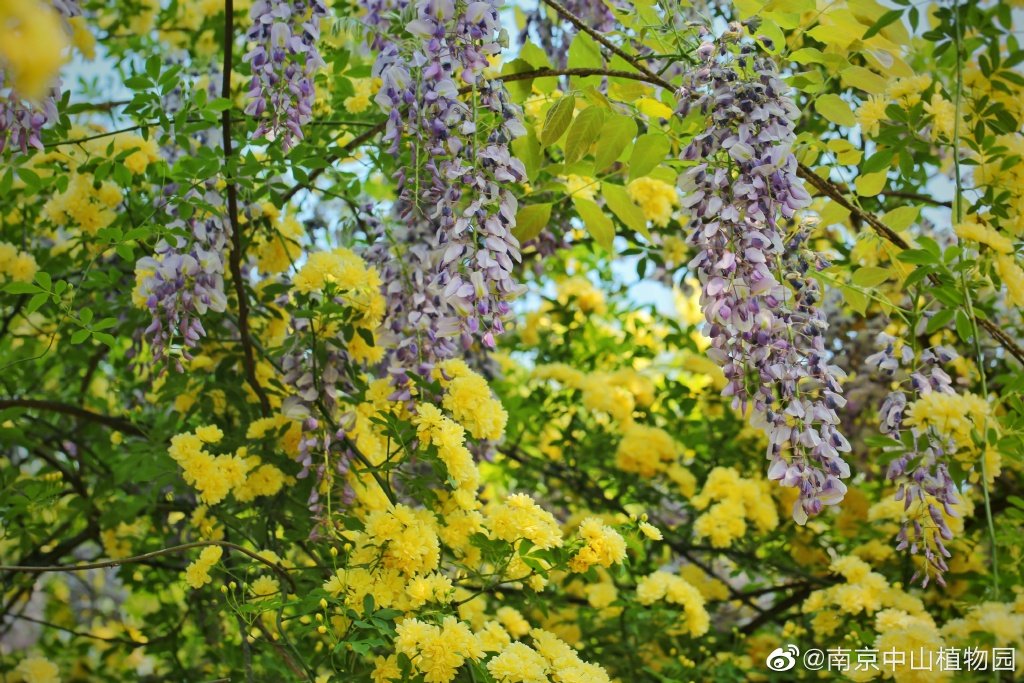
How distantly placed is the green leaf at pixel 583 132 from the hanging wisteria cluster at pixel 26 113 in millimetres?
675

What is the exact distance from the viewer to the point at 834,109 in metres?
1.58

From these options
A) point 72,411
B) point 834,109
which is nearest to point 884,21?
point 834,109

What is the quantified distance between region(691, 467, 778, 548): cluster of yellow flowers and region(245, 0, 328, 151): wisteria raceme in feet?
3.97

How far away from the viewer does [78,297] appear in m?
2.18

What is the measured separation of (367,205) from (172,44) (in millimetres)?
1290

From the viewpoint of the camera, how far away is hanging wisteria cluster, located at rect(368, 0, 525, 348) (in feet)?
4.04

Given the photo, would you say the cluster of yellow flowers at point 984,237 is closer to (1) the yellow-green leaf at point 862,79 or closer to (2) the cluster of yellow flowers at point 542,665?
(1) the yellow-green leaf at point 862,79

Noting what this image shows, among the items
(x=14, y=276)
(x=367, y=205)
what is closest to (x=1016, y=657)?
(x=367, y=205)

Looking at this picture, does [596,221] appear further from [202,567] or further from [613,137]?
[202,567]

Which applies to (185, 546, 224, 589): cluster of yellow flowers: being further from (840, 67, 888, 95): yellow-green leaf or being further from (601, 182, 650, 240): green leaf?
(840, 67, 888, 95): yellow-green leaf

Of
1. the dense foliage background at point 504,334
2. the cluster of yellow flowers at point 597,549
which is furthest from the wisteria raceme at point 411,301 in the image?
the cluster of yellow flowers at point 597,549

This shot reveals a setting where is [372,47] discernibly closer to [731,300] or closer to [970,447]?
[731,300]

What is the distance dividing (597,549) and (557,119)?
2.00 ft

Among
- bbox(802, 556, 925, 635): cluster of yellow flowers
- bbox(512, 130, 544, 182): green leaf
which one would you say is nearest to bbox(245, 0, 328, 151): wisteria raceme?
bbox(512, 130, 544, 182): green leaf
